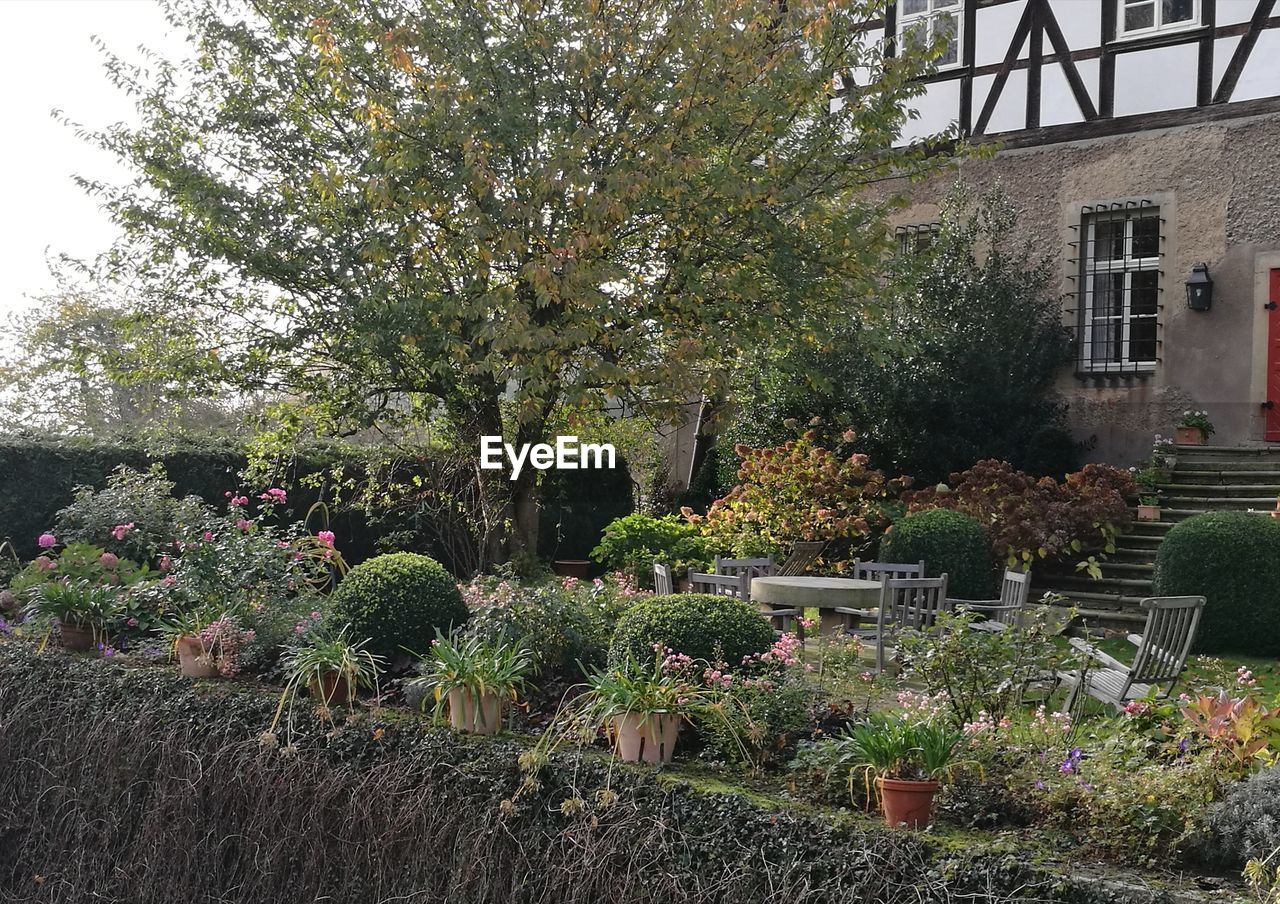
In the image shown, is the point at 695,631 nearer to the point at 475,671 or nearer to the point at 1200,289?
the point at 475,671

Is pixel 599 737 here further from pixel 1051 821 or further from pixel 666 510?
pixel 666 510

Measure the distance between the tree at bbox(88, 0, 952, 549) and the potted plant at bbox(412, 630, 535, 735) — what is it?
3263 mm

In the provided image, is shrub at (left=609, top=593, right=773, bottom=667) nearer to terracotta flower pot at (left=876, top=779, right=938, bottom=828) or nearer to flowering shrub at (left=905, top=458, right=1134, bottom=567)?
terracotta flower pot at (left=876, top=779, right=938, bottom=828)

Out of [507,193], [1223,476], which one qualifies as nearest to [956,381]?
[1223,476]

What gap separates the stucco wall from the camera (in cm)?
1241

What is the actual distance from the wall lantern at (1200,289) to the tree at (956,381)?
53.9 inches

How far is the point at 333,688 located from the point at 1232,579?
6891mm

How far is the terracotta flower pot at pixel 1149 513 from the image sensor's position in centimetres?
1112

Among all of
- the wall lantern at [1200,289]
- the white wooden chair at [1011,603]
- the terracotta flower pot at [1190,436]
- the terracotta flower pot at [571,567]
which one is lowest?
the terracotta flower pot at [571,567]

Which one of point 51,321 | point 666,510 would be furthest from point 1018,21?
point 51,321

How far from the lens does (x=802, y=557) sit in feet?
36.3

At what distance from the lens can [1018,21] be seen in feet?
43.8

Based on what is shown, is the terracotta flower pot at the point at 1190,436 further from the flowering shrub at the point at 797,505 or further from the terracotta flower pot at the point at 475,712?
the terracotta flower pot at the point at 475,712

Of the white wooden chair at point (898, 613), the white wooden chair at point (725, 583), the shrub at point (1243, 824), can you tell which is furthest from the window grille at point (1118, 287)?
the shrub at point (1243, 824)
